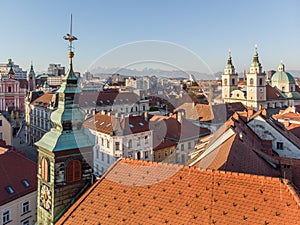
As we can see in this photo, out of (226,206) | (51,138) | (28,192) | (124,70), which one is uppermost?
(124,70)

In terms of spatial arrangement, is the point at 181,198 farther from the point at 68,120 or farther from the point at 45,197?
the point at 45,197

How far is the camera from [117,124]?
33938mm

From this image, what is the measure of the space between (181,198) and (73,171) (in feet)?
15.8

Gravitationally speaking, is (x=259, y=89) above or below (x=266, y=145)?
above

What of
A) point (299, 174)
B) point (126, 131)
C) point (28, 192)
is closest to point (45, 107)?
point (126, 131)

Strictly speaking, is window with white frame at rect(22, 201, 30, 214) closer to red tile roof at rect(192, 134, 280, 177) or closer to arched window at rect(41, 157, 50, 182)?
arched window at rect(41, 157, 50, 182)

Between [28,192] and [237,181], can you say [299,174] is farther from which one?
[28,192]

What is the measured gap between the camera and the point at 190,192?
8.48 m

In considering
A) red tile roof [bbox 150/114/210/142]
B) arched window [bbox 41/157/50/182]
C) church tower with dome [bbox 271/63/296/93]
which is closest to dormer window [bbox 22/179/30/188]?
arched window [bbox 41/157/50/182]

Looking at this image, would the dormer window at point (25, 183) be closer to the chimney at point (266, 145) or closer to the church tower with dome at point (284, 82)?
the chimney at point (266, 145)

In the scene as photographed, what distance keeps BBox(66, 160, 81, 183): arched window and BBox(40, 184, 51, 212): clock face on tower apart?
0.93 metres

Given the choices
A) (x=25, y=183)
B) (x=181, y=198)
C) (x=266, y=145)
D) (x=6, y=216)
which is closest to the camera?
(x=181, y=198)

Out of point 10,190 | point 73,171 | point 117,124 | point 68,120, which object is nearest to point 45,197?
point 73,171

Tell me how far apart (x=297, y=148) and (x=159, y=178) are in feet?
52.1
